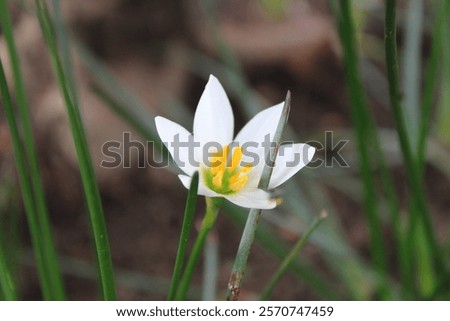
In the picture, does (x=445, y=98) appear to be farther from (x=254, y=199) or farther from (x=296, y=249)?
(x=254, y=199)

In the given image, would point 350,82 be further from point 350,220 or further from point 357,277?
point 350,220

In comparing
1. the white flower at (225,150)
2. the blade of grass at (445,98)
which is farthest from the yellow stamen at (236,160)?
the blade of grass at (445,98)

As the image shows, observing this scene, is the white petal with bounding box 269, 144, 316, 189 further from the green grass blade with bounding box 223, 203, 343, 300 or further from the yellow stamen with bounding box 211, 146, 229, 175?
the green grass blade with bounding box 223, 203, 343, 300

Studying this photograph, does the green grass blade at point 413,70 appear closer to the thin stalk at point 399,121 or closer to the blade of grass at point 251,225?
the thin stalk at point 399,121

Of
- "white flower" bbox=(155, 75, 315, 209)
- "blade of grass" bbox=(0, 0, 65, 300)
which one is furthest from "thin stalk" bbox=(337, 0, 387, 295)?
"blade of grass" bbox=(0, 0, 65, 300)

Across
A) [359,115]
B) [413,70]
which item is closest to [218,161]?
[359,115]

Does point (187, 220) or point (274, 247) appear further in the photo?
point (274, 247)

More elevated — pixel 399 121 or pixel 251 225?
pixel 399 121
